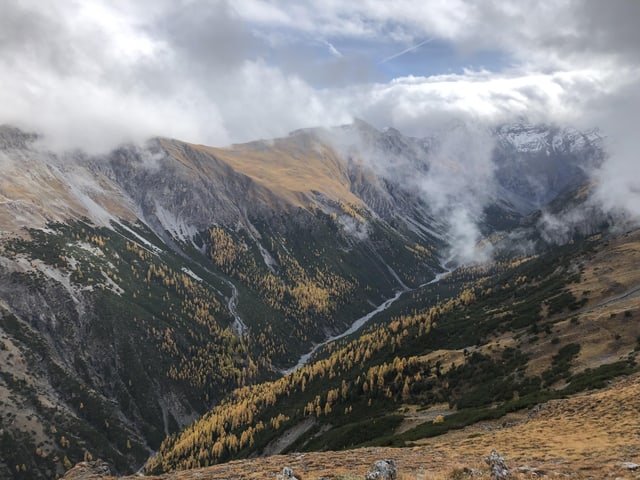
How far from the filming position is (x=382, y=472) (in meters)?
27.1

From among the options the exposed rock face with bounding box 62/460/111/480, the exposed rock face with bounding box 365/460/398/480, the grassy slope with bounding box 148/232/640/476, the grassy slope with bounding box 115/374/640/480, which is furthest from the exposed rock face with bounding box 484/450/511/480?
the grassy slope with bounding box 148/232/640/476

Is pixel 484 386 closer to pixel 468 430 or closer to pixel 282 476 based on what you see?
pixel 468 430

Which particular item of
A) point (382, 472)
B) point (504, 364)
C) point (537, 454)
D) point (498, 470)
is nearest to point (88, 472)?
point (382, 472)

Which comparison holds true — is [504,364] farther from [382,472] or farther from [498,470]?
[382,472]

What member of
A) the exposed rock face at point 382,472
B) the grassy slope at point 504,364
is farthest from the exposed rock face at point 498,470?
the grassy slope at point 504,364

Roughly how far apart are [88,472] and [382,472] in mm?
42746

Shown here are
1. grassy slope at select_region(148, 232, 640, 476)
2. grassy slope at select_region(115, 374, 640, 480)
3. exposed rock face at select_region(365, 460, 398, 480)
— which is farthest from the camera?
grassy slope at select_region(148, 232, 640, 476)

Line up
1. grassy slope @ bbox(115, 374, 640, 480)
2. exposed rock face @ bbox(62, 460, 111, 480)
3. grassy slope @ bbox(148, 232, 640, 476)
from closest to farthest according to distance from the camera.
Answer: grassy slope @ bbox(115, 374, 640, 480)
exposed rock face @ bbox(62, 460, 111, 480)
grassy slope @ bbox(148, 232, 640, 476)

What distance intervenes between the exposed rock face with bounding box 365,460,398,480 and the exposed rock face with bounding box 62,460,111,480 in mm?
36033

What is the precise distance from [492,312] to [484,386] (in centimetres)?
9557

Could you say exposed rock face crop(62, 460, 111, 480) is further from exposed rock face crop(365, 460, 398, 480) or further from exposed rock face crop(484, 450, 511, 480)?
exposed rock face crop(484, 450, 511, 480)

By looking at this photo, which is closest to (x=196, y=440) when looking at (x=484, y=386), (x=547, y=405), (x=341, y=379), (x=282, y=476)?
(x=341, y=379)

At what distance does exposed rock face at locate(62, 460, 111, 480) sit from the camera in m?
47.6

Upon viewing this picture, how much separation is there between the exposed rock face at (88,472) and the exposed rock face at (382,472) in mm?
36033
